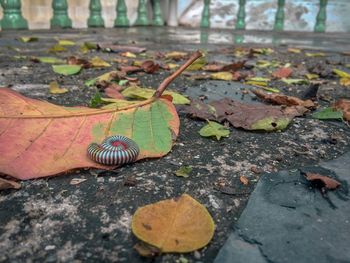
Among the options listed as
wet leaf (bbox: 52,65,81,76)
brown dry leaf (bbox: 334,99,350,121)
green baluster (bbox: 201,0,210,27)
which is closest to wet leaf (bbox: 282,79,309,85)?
brown dry leaf (bbox: 334,99,350,121)

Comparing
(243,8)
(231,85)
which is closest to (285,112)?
(231,85)

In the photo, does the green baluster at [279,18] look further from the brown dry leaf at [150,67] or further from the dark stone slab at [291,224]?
the dark stone slab at [291,224]

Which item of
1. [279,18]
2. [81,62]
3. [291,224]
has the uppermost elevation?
[279,18]

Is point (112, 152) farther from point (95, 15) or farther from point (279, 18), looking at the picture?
point (279, 18)

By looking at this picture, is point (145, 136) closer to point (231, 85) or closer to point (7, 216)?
point (7, 216)

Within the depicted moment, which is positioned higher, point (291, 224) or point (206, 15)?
point (206, 15)

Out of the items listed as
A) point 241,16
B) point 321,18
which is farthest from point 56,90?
point 321,18
